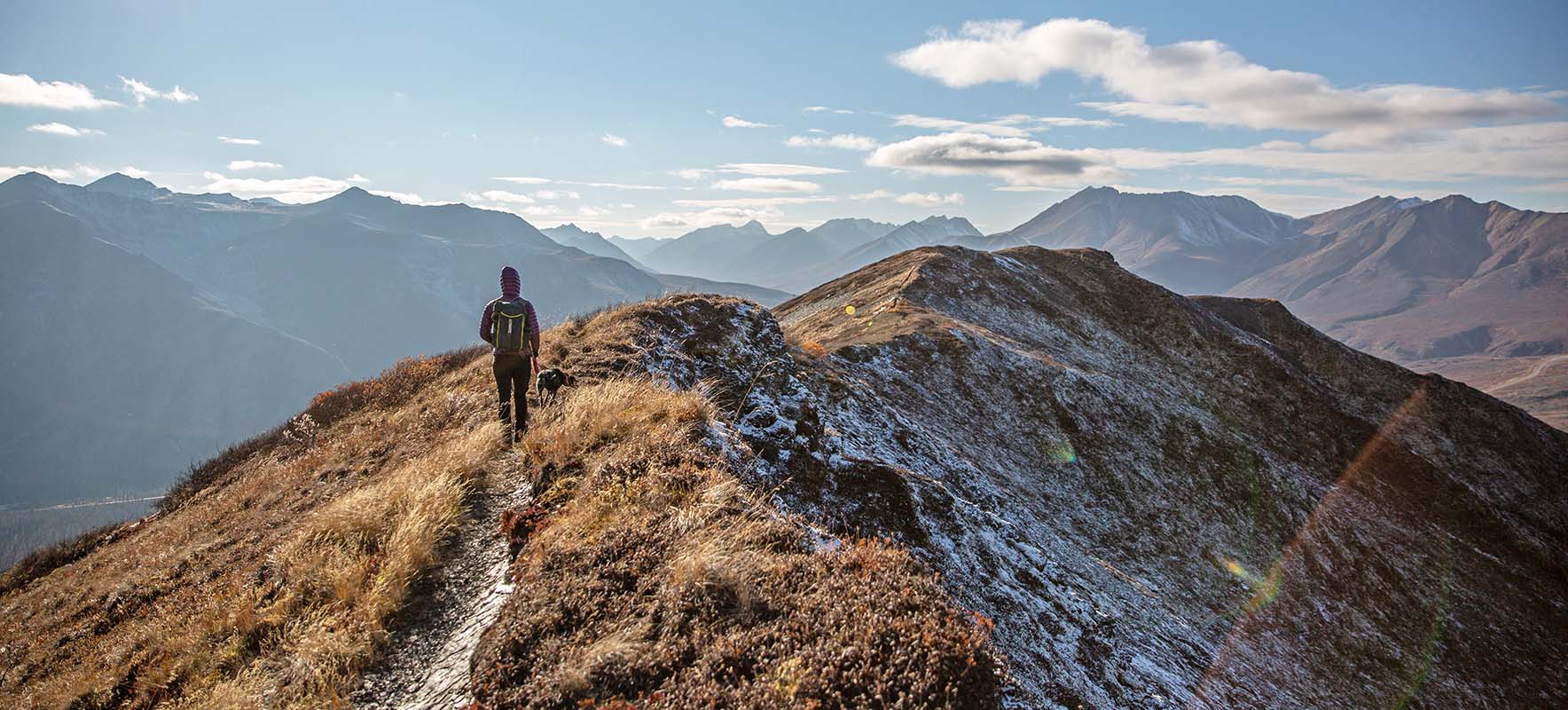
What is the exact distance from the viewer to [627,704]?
5.25 metres

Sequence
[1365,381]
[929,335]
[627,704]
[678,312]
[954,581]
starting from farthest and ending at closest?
[1365,381] → [929,335] → [678,312] → [954,581] → [627,704]

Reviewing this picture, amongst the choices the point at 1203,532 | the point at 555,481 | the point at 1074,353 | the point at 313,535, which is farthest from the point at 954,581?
the point at 1074,353

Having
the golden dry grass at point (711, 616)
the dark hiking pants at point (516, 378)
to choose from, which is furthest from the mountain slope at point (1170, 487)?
the dark hiking pants at point (516, 378)

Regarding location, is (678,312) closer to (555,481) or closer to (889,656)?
(555,481)

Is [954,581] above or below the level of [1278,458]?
above

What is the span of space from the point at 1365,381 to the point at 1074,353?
2155 centimetres

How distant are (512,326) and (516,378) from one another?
110 cm

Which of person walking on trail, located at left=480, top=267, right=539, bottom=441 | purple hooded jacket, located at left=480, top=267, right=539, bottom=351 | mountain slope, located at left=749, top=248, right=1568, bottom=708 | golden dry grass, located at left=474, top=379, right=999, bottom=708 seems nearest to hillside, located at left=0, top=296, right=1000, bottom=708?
golden dry grass, located at left=474, top=379, right=999, bottom=708

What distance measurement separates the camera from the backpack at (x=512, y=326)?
42.8 ft

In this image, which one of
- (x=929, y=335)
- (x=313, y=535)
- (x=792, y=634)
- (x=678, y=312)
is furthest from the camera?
(x=929, y=335)

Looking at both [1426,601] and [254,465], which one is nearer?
[254,465]

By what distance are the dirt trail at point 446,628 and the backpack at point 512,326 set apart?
443cm

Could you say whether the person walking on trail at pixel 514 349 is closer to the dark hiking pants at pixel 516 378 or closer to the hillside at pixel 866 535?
the dark hiking pants at pixel 516 378

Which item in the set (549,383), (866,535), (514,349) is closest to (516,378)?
(514,349)
